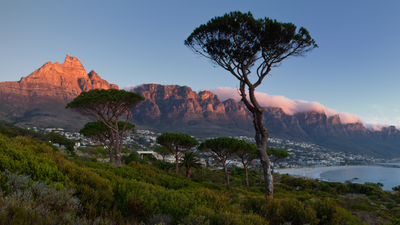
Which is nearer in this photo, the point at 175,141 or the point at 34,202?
the point at 34,202

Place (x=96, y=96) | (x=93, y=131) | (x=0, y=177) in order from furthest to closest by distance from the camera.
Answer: (x=93, y=131) → (x=96, y=96) → (x=0, y=177)

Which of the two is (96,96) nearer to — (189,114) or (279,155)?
(279,155)

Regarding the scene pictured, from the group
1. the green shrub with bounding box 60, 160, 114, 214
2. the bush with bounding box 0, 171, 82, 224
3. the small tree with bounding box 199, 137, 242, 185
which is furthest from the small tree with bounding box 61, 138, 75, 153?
the bush with bounding box 0, 171, 82, 224

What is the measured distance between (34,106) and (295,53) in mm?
142745

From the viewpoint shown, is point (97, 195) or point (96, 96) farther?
point (96, 96)

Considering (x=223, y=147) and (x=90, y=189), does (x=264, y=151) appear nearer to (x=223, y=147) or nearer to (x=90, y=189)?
(x=90, y=189)

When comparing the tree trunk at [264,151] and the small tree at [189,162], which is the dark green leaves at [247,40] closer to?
the tree trunk at [264,151]

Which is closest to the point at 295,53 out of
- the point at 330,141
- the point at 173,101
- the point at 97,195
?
the point at 97,195

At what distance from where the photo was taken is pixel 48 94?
5148 inches

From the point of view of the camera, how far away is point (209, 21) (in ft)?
33.9

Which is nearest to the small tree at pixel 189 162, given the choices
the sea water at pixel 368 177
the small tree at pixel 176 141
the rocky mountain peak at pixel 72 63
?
the small tree at pixel 176 141

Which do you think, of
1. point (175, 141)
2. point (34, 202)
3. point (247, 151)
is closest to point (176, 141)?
point (175, 141)

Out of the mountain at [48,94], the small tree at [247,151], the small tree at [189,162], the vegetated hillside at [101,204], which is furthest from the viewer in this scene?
the mountain at [48,94]

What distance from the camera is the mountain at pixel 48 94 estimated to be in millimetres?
93125
